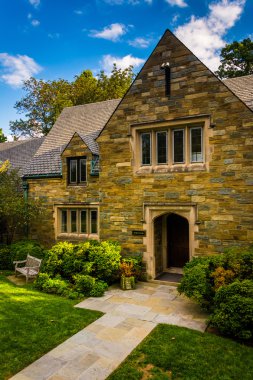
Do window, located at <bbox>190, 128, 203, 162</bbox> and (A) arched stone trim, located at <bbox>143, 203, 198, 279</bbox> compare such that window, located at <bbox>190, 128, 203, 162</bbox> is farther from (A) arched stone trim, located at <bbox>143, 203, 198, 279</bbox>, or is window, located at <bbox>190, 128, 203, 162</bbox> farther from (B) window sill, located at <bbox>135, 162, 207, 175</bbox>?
(A) arched stone trim, located at <bbox>143, 203, 198, 279</bbox>

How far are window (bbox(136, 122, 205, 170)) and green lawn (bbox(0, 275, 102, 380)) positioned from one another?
244 inches

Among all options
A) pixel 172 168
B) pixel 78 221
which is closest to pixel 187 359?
pixel 172 168

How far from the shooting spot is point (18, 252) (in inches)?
528

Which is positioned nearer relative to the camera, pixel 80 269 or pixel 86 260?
pixel 80 269

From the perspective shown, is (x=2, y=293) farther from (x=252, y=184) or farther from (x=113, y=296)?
(x=252, y=184)

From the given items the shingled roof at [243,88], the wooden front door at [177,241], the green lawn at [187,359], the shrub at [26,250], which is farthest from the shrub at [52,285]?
the shingled roof at [243,88]

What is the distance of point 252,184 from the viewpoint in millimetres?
9812

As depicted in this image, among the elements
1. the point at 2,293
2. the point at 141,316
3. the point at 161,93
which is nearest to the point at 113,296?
the point at 141,316

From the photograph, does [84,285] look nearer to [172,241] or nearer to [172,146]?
[172,241]

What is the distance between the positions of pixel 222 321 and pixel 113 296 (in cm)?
421

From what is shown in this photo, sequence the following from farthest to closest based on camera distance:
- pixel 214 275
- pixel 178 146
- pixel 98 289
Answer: pixel 178 146 → pixel 98 289 → pixel 214 275

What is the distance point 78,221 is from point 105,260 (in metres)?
4.10

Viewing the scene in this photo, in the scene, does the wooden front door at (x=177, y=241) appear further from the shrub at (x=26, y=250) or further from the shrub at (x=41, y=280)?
the shrub at (x=26, y=250)

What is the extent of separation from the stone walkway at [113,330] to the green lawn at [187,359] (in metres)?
0.31
